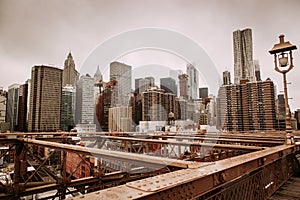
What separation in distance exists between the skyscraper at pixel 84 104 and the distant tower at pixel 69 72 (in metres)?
6.49

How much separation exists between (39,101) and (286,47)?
114 feet

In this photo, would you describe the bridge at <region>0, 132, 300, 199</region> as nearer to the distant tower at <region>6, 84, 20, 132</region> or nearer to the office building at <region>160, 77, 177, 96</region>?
the office building at <region>160, 77, 177, 96</region>

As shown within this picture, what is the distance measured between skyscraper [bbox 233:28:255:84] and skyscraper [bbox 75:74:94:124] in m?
96.9

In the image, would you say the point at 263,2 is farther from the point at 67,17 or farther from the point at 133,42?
the point at 67,17

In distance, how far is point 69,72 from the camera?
33.9m

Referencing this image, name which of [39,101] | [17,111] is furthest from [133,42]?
[17,111]

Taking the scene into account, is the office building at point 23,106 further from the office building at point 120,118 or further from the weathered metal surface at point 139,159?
the weathered metal surface at point 139,159

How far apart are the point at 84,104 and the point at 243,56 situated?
12019cm

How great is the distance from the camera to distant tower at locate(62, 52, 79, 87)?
31.0 m

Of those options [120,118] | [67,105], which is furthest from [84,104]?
[67,105]

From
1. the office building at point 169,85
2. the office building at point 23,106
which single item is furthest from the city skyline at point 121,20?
the office building at point 23,106

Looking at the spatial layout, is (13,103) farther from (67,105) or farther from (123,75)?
(123,75)

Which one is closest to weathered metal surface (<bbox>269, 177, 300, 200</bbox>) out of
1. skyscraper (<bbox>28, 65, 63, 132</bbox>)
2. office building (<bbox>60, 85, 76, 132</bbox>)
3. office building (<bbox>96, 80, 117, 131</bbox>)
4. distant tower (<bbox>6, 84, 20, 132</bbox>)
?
office building (<bbox>96, 80, 117, 131</bbox>)

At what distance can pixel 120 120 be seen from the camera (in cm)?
2411
